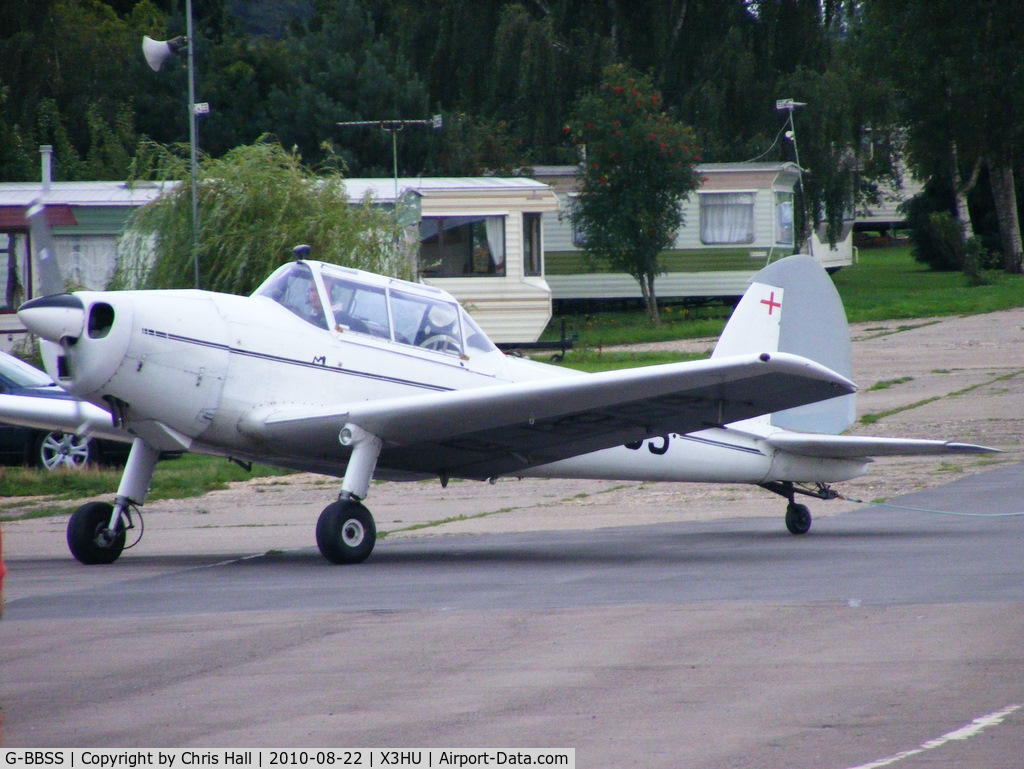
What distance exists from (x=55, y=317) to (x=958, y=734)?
652 cm

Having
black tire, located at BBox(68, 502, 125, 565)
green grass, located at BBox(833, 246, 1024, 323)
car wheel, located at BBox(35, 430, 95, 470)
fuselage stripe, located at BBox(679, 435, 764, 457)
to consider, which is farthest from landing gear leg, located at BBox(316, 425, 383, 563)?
green grass, located at BBox(833, 246, 1024, 323)

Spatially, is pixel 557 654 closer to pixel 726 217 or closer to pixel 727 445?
pixel 727 445

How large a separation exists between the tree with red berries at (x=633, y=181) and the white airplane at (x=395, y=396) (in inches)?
926

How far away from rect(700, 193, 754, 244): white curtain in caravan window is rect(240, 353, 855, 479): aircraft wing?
2864 centimetres

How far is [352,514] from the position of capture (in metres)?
9.30

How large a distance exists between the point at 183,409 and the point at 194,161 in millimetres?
9706

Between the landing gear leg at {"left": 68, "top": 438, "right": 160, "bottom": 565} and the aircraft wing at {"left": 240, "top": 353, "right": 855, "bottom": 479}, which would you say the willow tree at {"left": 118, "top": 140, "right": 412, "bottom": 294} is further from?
the aircraft wing at {"left": 240, "top": 353, "right": 855, "bottom": 479}

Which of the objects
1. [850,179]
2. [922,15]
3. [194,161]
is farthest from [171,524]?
[850,179]

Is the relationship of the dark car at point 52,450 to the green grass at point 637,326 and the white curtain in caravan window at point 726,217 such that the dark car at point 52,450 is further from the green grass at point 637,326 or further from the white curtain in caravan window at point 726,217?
the white curtain in caravan window at point 726,217

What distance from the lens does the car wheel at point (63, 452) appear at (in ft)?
53.2

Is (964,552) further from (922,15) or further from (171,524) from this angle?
(922,15)

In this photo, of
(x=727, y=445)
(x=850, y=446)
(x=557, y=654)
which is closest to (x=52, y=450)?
(x=727, y=445)

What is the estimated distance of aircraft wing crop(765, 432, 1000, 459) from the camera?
384 inches

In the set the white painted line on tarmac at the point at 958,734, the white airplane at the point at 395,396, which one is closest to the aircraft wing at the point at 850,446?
the white airplane at the point at 395,396
